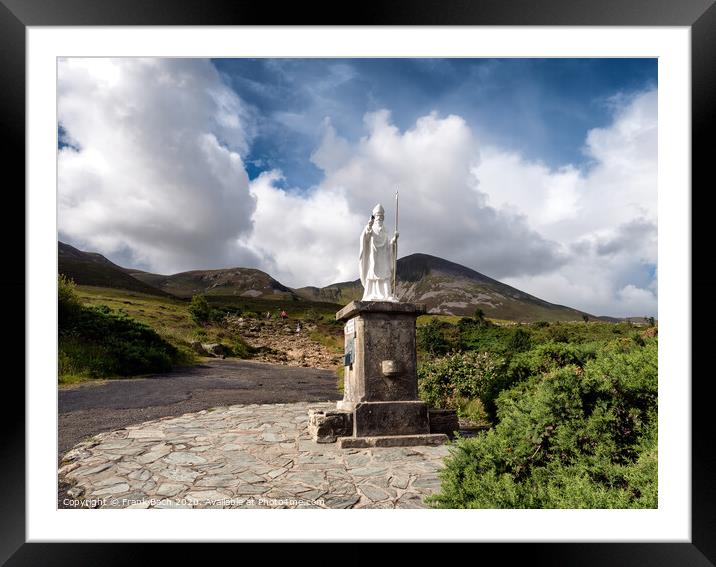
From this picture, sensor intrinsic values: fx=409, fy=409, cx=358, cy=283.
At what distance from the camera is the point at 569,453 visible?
303 cm

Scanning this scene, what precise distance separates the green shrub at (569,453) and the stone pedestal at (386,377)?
7.01 feet

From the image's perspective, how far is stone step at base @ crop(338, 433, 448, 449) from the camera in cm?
507

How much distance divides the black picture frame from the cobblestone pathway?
0.42 meters

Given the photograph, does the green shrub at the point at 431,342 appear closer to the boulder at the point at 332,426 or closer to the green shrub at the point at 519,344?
the green shrub at the point at 519,344

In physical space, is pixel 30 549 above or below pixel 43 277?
below

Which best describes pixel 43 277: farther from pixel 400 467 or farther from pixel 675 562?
pixel 675 562

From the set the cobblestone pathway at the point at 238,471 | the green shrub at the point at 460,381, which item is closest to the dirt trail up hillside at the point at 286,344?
the green shrub at the point at 460,381

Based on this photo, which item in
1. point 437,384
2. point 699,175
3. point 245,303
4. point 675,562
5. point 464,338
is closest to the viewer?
point 675,562

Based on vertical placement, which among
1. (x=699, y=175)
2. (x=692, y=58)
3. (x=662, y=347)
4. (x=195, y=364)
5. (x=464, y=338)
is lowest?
(x=195, y=364)

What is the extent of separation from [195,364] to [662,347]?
1366 centimetres
